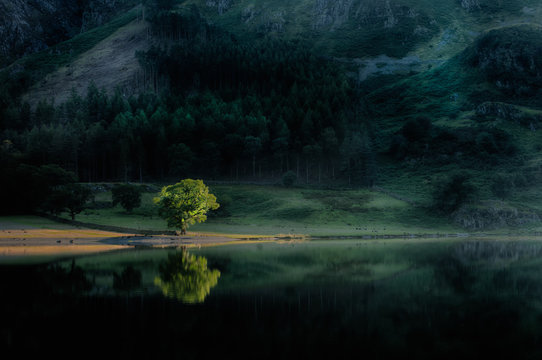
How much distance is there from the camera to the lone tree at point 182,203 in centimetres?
8356

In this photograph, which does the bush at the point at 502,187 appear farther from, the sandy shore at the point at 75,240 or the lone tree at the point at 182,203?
the lone tree at the point at 182,203

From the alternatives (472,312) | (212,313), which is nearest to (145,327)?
(212,313)

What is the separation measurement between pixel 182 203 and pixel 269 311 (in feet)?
198

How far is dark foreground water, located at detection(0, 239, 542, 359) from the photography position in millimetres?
18609

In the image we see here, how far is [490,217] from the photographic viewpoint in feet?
364

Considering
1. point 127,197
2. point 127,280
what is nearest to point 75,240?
point 127,197

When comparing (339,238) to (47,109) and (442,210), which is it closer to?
(442,210)

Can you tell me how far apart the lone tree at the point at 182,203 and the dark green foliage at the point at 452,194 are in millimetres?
60609

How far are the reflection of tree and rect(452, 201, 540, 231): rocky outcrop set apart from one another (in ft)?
265

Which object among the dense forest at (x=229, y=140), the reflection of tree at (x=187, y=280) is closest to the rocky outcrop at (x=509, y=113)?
the dense forest at (x=229, y=140)

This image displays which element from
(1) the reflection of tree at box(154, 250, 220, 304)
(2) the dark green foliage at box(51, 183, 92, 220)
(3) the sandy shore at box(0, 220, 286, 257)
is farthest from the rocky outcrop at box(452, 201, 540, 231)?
(2) the dark green foliage at box(51, 183, 92, 220)

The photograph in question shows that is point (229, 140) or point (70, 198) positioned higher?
point (229, 140)

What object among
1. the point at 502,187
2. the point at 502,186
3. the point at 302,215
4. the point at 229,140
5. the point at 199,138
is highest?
the point at 199,138

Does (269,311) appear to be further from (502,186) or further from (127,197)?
(502,186)
